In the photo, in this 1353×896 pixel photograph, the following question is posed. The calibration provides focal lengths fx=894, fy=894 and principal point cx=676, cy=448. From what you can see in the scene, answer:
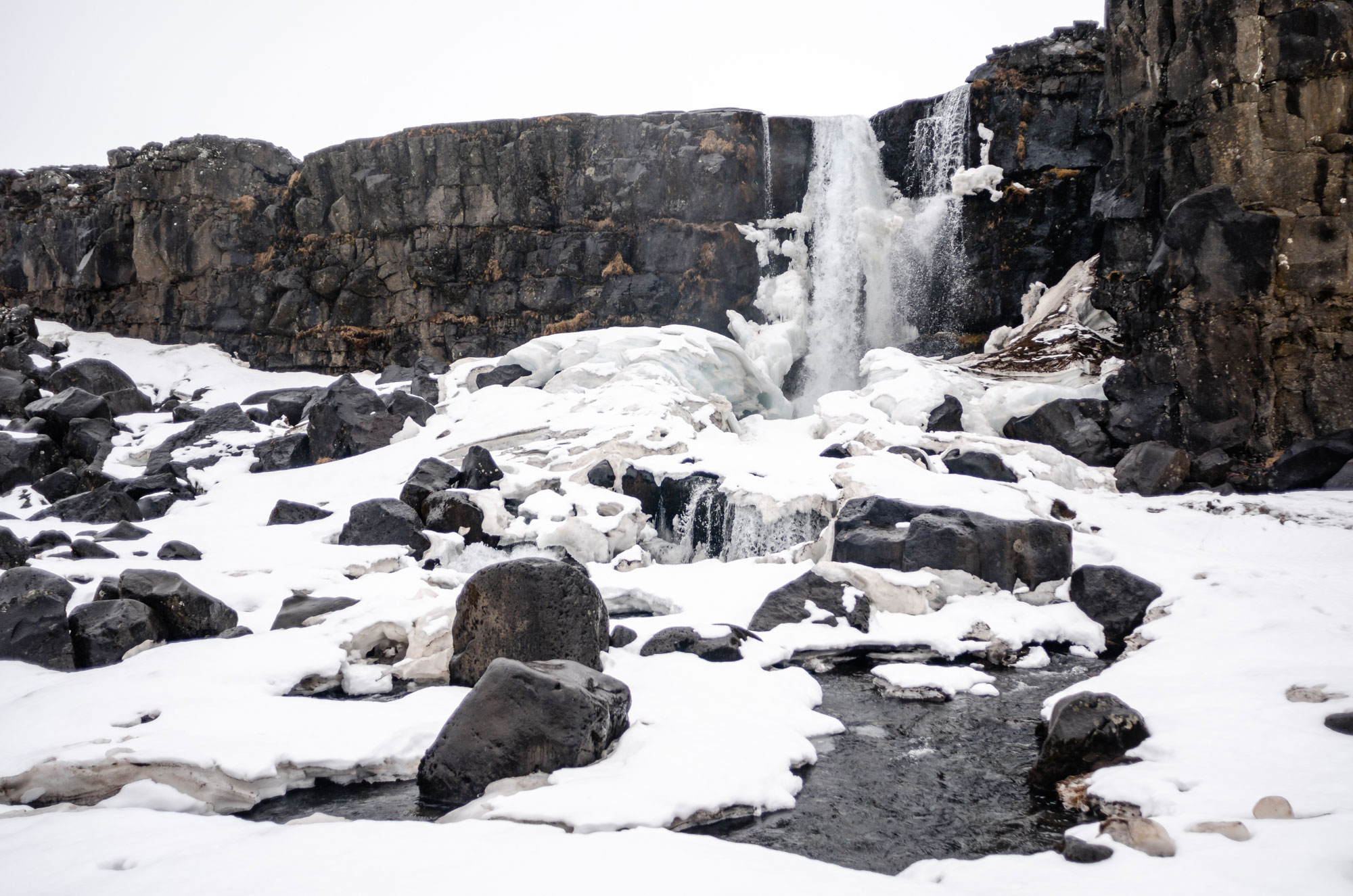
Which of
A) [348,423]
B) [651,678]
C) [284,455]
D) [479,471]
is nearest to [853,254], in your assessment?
[348,423]

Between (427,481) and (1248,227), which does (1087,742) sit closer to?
(427,481)

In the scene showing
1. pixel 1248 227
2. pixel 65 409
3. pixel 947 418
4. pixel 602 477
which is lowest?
pixel 602 477

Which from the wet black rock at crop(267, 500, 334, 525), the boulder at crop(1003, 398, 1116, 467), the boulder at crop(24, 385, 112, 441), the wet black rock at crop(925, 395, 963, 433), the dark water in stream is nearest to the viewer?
the dark water in stream

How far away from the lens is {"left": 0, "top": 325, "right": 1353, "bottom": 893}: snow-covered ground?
3.52 m

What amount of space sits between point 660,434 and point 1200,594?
21.7ft

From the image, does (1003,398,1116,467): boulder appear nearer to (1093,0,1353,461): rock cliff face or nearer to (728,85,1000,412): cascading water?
(1093,0,1353,461): rock cliff face

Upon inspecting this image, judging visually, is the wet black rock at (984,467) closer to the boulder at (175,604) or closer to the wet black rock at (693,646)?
the wet black rock at (693,646)

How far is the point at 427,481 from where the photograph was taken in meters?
10.7

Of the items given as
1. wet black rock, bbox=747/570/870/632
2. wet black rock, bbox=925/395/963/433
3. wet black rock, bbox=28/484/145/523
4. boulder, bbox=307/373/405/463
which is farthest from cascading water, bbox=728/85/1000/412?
wet black rock, bbox=28/484/145/523

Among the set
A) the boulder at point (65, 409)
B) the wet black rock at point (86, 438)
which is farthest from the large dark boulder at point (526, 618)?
the boulder at point (65, 409)

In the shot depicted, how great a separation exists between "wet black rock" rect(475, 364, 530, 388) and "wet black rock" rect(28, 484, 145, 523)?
5.19 metres

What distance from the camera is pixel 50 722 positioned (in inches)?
207

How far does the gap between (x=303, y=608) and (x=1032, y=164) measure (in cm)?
1673

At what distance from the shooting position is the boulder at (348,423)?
13.6 meters
